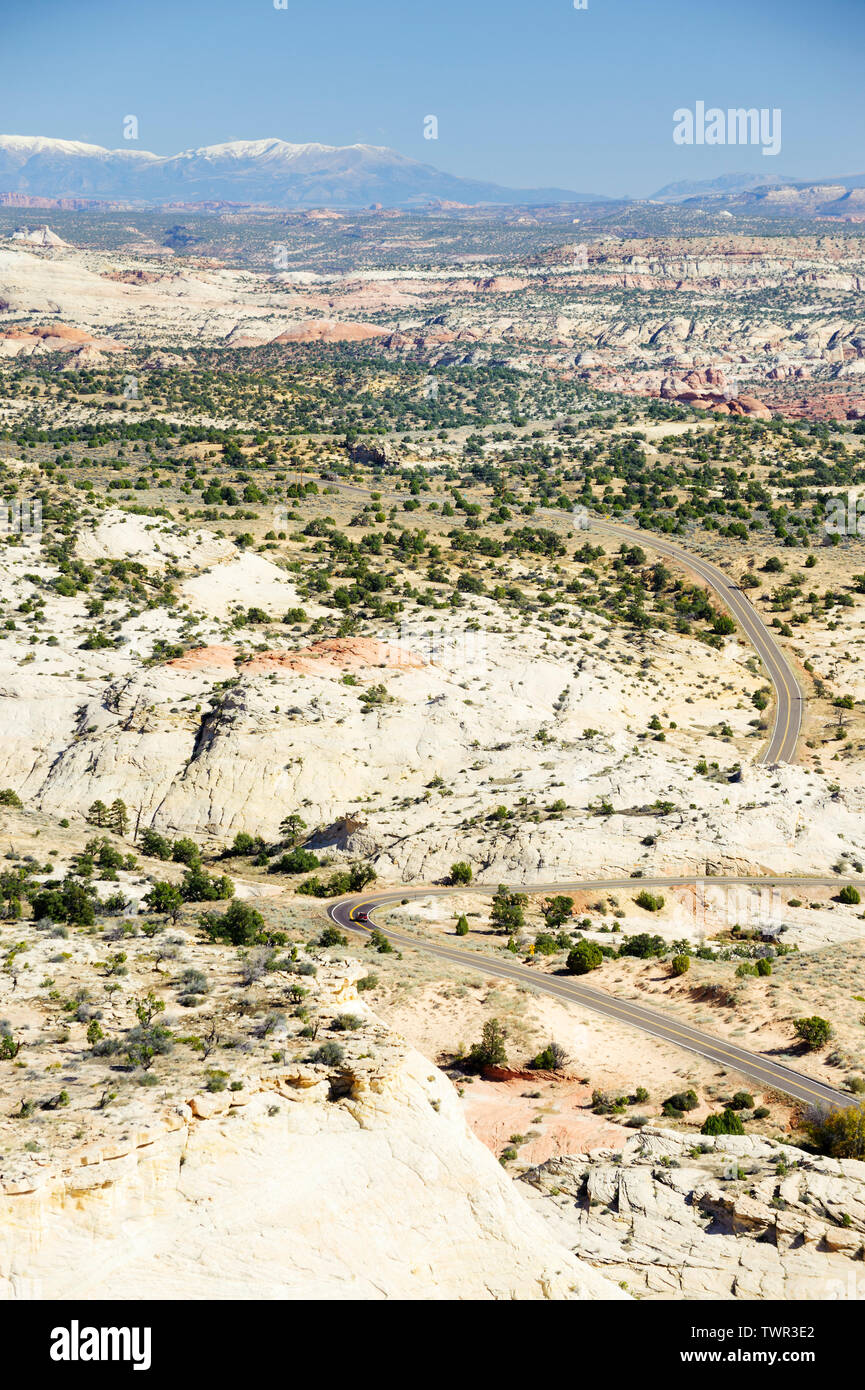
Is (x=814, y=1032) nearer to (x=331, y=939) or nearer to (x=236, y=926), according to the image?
(x=331, y=939)

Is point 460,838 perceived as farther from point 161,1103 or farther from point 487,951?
point 161,1103

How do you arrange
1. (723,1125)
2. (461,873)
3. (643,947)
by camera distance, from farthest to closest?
(461,873) < (643,947) < (723,1125)

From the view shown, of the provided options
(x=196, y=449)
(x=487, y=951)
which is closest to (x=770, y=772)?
(x=487, y=951)

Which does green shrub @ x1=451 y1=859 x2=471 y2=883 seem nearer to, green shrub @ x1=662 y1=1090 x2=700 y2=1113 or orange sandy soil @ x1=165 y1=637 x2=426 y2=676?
orange sandy soil @ x1=165 y1=637 x2=426 y2=676

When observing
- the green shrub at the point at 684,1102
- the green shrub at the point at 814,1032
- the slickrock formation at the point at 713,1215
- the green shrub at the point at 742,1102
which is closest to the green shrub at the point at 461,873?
the green shrub at the point at 814,1032

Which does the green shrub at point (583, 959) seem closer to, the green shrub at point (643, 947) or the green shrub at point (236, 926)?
the green shrub at point (643, 947)

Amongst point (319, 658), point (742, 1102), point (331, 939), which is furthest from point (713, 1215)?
point (319, 658)

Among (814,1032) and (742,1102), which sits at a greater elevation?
(814,1032)
